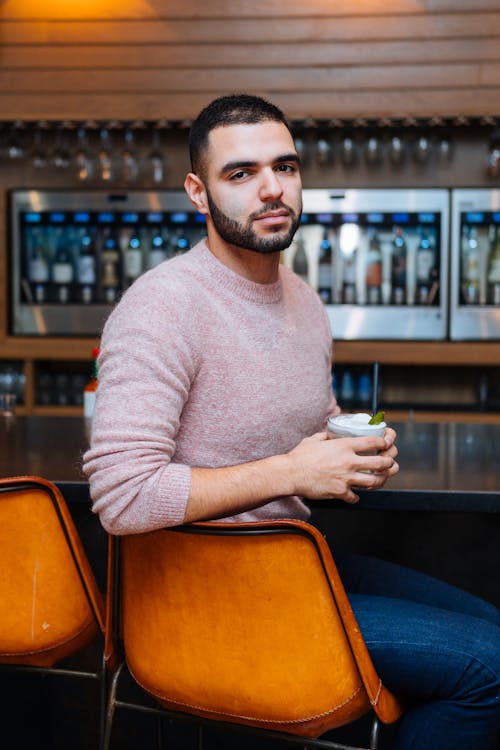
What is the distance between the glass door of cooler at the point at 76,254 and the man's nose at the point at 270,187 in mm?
2956

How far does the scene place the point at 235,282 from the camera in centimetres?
170

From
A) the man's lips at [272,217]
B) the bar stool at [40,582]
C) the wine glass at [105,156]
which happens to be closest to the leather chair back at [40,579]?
the bar stool at [40,582]

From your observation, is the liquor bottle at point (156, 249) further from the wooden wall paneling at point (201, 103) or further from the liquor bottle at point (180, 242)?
the wooden wall paneling at point (201, 103)

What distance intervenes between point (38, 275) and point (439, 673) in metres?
3.73

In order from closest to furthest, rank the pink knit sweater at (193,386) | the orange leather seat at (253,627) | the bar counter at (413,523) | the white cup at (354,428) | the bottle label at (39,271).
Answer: the orange leather seat at (253,627)
the pink knit sweater at (193,386)
the white cup at (354,428)
the bar counter at (413,523)
the bottle label at (39,271)

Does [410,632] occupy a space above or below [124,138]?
below

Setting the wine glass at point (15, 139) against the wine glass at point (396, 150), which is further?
the wine glass at point (15, 139)

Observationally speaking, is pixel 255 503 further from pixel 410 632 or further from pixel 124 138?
pixel 124 138

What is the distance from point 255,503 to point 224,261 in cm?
50

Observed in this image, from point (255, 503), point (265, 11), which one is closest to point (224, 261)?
point (255, 503)

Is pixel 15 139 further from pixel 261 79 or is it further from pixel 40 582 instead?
pixel 40 582

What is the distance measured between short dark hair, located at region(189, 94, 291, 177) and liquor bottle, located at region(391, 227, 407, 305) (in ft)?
9.30

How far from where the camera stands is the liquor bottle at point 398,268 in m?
4.49

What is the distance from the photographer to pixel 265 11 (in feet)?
15.9
